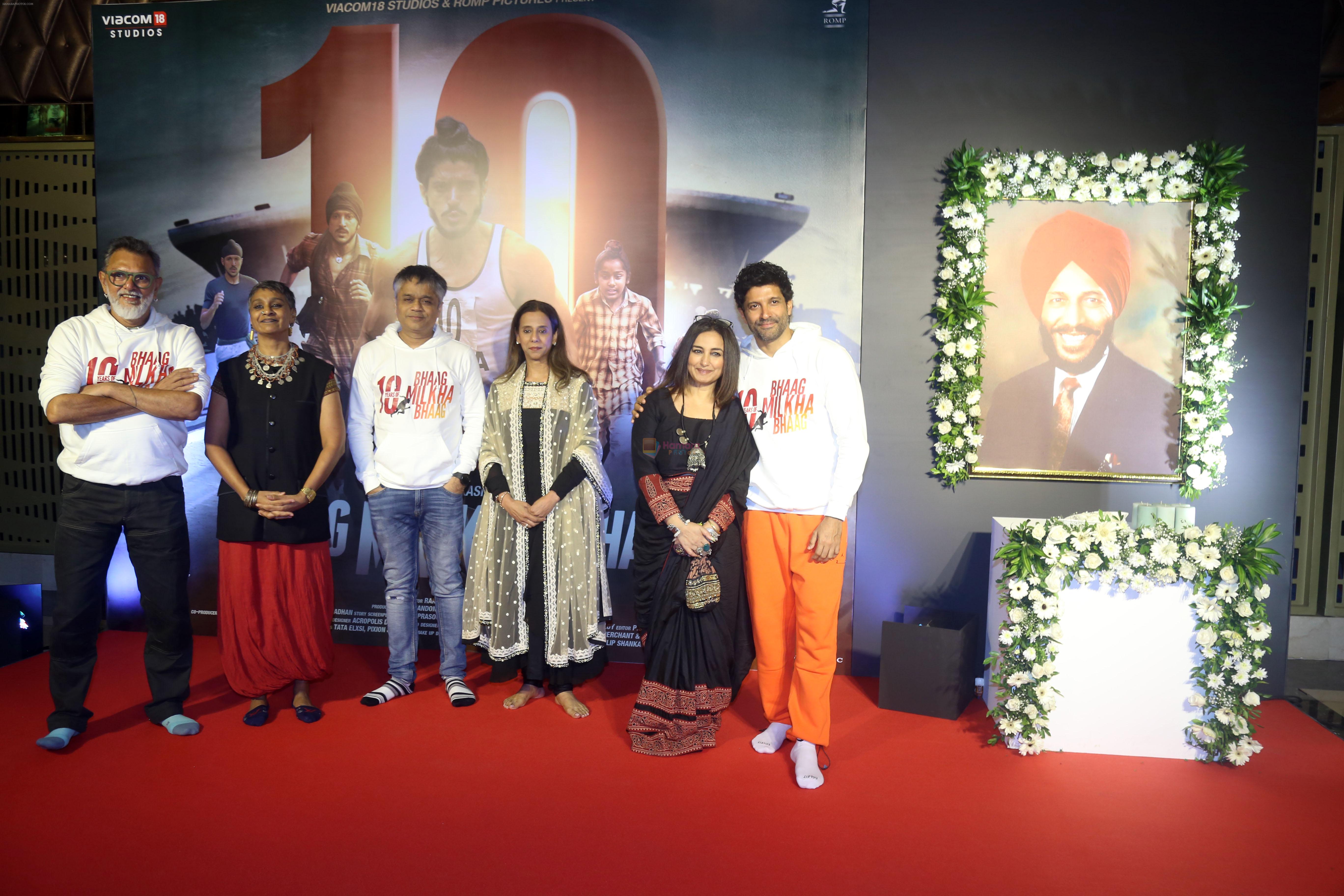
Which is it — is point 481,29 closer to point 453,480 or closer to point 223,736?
point 453,480

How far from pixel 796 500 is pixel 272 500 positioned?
219 cm

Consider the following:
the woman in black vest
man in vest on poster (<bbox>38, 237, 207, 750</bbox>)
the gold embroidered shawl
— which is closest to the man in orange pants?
the gold embroidered shawl

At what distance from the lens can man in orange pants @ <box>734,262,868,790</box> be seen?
120 inches

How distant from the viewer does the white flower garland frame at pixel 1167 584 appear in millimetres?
3211

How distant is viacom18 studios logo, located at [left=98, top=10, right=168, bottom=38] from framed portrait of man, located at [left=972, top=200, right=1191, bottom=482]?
4788mm

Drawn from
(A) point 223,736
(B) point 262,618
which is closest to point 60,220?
(B) point 262,618

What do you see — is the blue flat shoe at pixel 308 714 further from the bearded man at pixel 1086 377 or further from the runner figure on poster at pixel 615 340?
the bearded man at pixel 1086 377

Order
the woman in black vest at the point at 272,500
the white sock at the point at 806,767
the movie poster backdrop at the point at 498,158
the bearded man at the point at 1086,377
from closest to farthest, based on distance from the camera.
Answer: the white sock at the point at 806,767 < the woman in black vest at the point at 272,500 < the bearded man at the point at 1086,377 < the movie poster backdrop at the point at 498,158

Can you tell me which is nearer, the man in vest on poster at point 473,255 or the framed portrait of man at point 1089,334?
the framed portrait of man at point 1089,334

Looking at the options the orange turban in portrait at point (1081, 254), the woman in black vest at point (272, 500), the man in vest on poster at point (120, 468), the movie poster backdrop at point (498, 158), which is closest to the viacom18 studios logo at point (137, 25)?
the movie poster backdrop at point (498, 158)

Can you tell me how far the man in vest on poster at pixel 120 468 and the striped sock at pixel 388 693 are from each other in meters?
0.67

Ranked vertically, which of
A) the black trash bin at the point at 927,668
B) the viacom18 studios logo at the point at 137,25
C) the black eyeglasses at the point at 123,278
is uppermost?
the viacom18 studios logo at the point at 137,25

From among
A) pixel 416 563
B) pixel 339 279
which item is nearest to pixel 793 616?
pixel 416 563

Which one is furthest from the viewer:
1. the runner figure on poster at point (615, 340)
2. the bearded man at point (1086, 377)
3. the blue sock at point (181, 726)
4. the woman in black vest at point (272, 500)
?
the runner figure on poster at point (615, 340)
